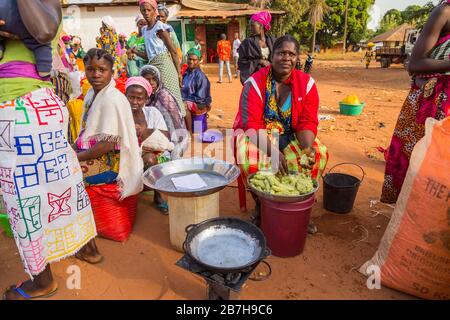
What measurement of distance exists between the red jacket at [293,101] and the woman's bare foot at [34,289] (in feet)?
6.08

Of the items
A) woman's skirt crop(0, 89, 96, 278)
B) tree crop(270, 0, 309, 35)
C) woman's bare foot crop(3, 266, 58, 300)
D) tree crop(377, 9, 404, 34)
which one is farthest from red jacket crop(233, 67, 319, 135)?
tree crop(377, 9, 404, 34)

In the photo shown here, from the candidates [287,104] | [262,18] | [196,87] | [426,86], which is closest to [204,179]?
[287,104]

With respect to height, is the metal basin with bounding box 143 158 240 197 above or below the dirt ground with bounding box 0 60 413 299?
above

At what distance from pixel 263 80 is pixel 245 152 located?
25.6 inches

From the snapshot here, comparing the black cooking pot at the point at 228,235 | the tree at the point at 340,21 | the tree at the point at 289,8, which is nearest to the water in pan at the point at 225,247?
the black cooking pot at the point at 228,235

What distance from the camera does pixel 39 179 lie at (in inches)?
70.4

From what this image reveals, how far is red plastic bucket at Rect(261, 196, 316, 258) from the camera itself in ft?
7.42

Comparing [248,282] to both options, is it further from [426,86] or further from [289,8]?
[289,8]

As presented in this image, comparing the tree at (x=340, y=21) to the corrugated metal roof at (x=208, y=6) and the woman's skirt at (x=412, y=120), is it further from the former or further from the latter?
the woman's skirt at (x=412, y=120)

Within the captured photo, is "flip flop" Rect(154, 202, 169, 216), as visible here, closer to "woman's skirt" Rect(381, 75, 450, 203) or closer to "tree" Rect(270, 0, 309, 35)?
"woman's skirt" Rect(381, 75, 450, 203)

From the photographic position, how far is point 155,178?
8.71 ft

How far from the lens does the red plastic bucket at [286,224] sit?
7.42 feet
